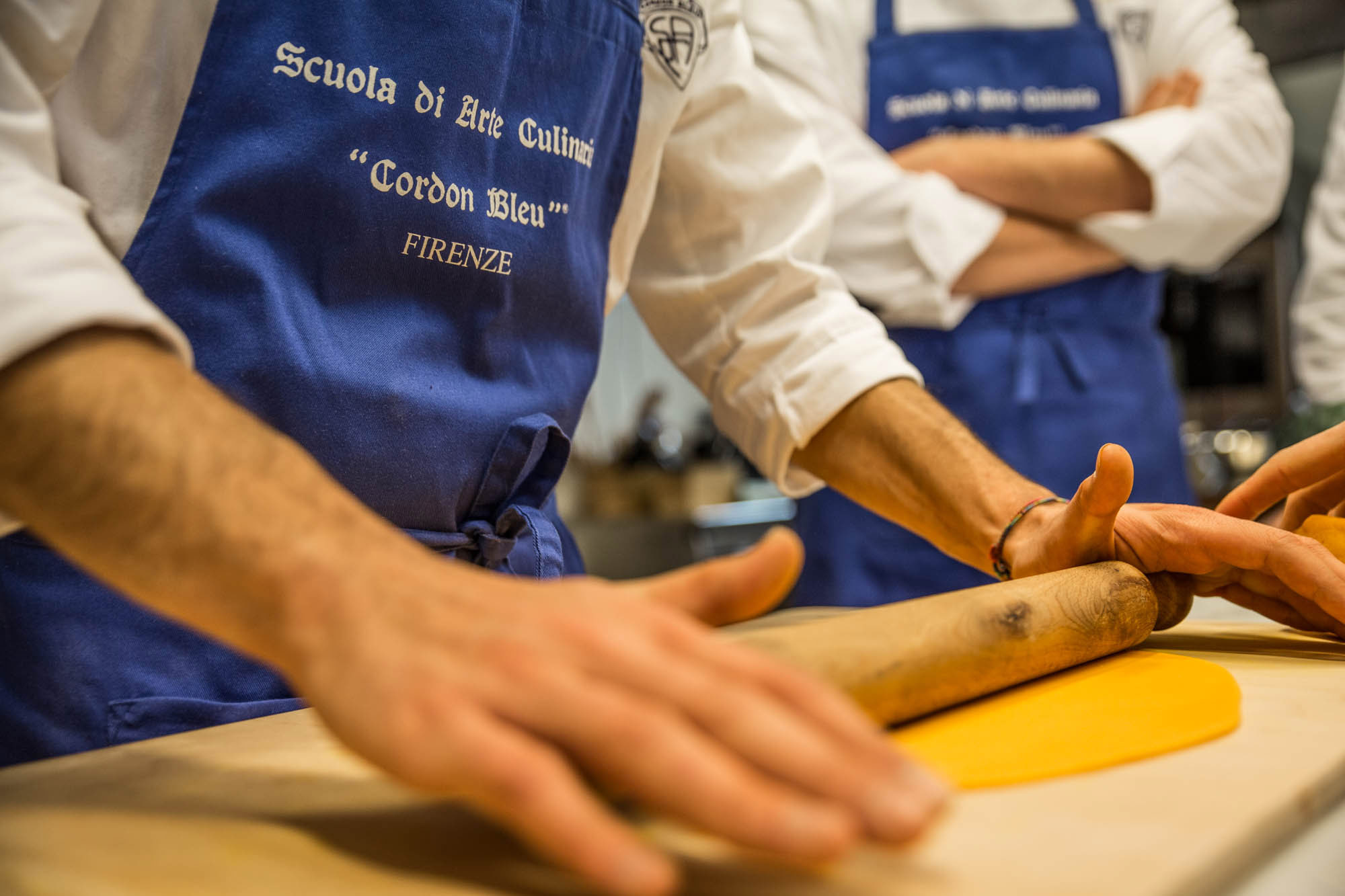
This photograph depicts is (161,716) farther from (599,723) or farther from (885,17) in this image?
(885,17)

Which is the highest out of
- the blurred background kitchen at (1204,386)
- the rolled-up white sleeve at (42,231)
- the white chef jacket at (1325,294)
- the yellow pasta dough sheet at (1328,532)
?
the rolled-up white sleeve at (42,231)

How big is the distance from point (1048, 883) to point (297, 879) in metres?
0.28

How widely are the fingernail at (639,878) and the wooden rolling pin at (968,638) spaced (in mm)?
211

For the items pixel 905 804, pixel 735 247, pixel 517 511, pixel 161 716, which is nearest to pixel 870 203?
pixel 735 247

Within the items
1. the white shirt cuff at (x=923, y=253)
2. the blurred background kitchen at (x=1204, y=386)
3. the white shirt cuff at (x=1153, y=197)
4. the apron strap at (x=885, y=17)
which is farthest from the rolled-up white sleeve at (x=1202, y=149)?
the blurred background kitchen at (x=1204, y=386)

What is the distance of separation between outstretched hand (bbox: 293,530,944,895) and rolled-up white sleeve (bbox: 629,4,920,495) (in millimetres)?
689

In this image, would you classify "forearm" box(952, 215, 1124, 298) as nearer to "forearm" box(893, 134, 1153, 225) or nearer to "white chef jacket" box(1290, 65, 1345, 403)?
"forearm" box(893, 134, 1153, 225)

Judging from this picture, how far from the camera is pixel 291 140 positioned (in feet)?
2.39

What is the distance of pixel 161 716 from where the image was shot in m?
0.69

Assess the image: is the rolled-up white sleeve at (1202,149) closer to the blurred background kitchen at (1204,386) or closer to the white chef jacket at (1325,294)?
the white chef jacket at (1325,294)

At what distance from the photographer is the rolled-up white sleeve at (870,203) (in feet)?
4.67

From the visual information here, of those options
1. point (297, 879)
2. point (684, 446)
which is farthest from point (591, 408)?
point (297, 879)

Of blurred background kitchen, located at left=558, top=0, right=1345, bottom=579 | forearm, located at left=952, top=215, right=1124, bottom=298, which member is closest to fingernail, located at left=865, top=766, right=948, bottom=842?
forearm, located at left=952, top=215, right=1124, bottom=298

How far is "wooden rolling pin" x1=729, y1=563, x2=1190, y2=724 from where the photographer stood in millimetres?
556
